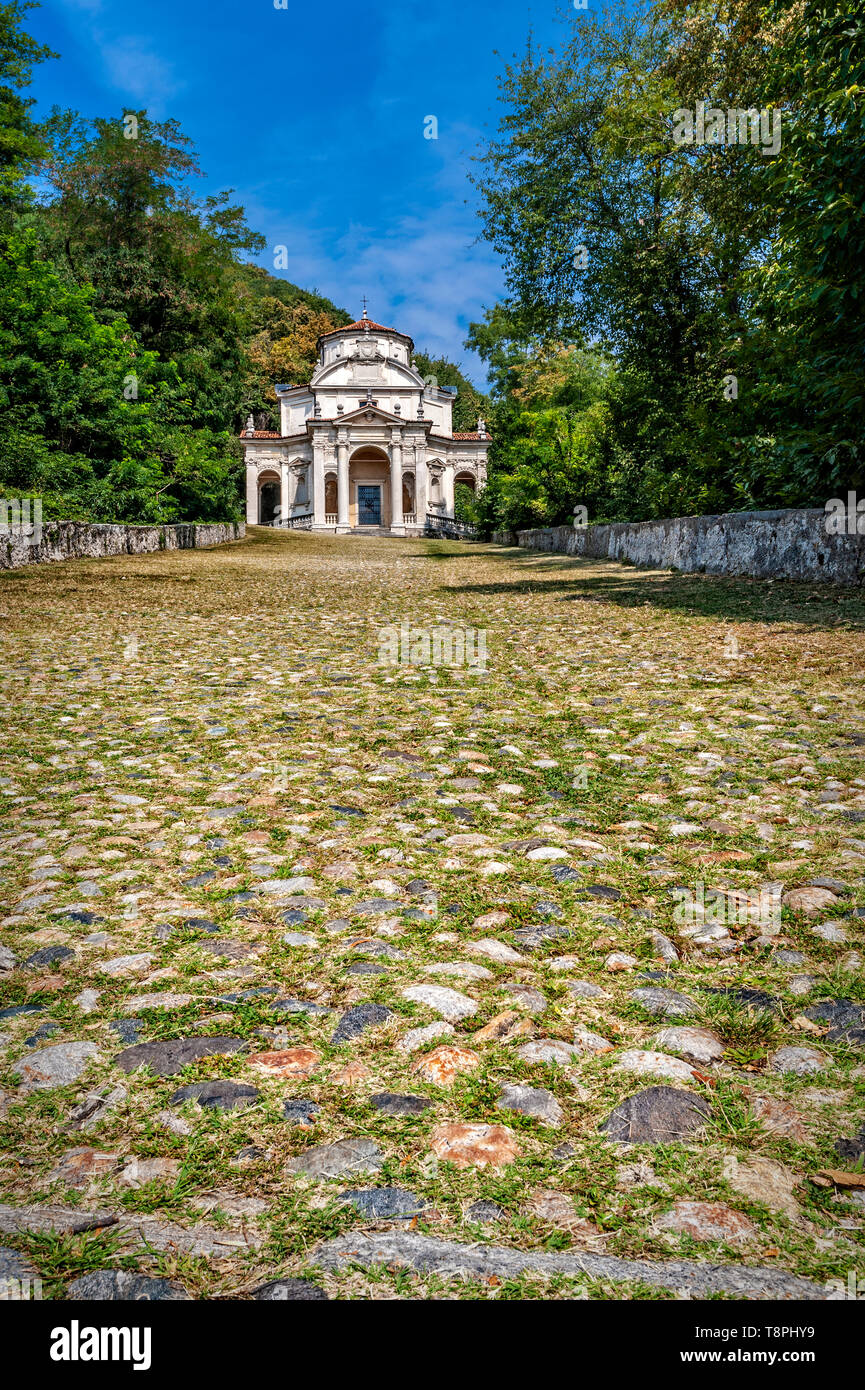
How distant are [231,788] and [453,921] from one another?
1.61 m

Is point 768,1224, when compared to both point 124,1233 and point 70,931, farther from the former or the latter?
point 70,931

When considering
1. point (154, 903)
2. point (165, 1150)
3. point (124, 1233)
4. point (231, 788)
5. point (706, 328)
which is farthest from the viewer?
point (706, 328)

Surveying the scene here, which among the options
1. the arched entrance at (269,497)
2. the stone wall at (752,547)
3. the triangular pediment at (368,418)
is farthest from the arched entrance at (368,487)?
the stone wall at (752,547)

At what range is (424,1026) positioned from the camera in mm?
1892

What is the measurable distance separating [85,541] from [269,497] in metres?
50.3

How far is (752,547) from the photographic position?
11.4 meters

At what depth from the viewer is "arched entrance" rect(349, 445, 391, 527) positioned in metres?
58.3

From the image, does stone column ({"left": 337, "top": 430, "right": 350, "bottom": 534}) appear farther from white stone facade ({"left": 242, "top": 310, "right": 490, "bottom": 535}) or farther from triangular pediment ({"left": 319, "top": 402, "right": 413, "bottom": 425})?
triangular pediment ({"left": 319, "top": 402, "right": 413, "bottom": 425})

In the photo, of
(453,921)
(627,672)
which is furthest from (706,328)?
(453,921)

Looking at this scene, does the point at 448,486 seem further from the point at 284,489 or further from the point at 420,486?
the point at 284,489

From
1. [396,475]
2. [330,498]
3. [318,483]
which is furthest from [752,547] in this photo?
[330,498]

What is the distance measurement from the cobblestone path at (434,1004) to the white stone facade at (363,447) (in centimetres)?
5189

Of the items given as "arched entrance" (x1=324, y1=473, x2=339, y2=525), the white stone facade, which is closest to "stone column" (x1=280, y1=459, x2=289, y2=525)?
the white stone facade

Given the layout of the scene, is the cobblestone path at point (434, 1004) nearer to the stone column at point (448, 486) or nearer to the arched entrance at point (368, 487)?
Answer: the arched entrance at point (368, 487)
